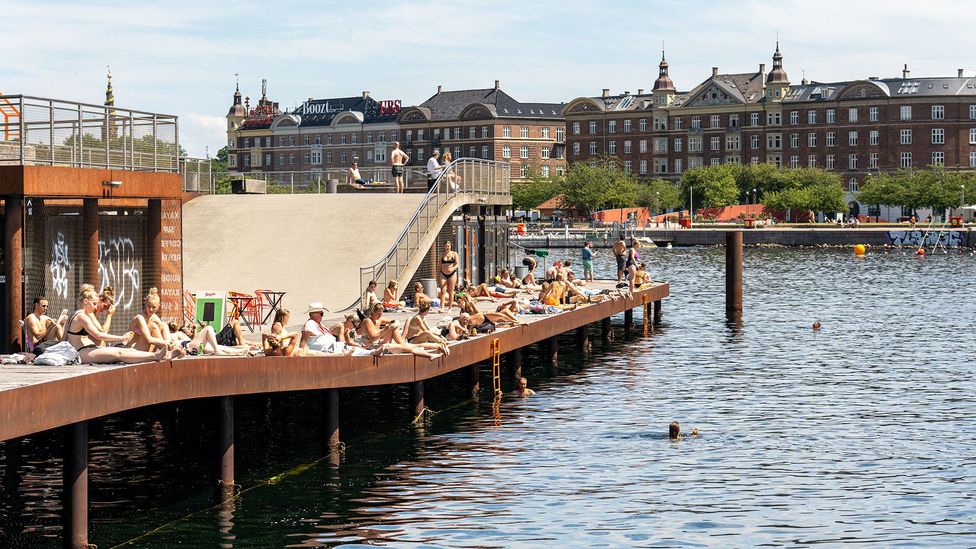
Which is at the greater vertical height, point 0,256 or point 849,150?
point 849,150

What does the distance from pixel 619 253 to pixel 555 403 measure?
57.0ft

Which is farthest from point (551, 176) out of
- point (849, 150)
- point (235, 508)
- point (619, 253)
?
point (235, 508)

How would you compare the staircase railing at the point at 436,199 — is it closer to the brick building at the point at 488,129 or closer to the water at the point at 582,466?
the water at the point at 582,466

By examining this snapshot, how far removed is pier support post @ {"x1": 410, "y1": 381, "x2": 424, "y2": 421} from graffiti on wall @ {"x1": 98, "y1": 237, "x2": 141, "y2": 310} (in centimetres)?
574

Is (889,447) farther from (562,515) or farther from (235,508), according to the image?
(235,508)

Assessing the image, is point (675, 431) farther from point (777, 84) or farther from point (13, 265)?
point (777, 84)

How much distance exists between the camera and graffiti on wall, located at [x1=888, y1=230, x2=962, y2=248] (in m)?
123

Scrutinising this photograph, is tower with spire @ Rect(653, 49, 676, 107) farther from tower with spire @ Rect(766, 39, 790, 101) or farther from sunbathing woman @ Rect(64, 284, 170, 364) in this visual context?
sunbathing woman @ Rect(64, 284, 170, 364)

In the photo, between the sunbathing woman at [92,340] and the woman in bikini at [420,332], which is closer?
the sunbathing woman at [92,340]

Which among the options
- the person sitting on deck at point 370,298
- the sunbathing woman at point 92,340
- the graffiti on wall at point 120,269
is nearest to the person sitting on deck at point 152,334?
the sunbathing woman at point 92,340

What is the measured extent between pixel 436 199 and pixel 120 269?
57.4 feet

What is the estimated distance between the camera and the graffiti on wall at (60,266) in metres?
23.8

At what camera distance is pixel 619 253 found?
1876 inches

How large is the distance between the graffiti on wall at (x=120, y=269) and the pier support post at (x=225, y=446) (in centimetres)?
547
